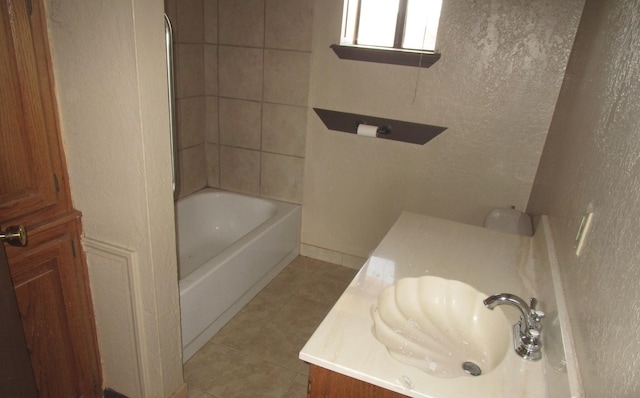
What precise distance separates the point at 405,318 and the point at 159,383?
3.41 feet

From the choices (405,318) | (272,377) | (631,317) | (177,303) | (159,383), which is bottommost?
(272,377)

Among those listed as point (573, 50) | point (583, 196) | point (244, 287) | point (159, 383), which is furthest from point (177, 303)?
point (573, 50)

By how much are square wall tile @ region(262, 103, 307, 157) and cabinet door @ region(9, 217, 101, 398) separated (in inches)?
61.8

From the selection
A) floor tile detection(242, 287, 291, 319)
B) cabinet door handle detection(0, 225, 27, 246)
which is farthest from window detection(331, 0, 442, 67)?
cabinet door handle detection(0, 225, 27, 246)

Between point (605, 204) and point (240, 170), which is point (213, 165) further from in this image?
point (605, 204)

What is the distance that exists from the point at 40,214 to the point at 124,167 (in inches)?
11.8

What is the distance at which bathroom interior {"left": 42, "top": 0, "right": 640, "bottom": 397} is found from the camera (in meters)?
0.90

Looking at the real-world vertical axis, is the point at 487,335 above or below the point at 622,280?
below

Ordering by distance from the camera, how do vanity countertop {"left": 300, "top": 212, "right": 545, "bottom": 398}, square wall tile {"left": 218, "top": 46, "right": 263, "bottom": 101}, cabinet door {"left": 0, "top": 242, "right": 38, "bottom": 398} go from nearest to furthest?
vanity countertop {"left": 300, "top": 212, "right": 545, "bottom": 398}, cabinet door {"left": 0, "top": 242, "right": 38, "bottom": 398}, square wall tile {"left": 218, "top": 46, "right": 263, "bottom": 101}

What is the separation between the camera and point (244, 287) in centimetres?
238

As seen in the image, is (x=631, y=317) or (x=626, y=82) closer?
(x=631, y=317)

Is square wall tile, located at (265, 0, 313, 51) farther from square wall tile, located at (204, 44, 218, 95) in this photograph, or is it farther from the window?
square wall tile, located at (204, 44, 218, 95)

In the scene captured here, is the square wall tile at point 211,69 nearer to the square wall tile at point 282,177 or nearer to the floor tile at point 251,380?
the square wall tile at point 282,177

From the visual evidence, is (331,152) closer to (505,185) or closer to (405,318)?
(505,185)
